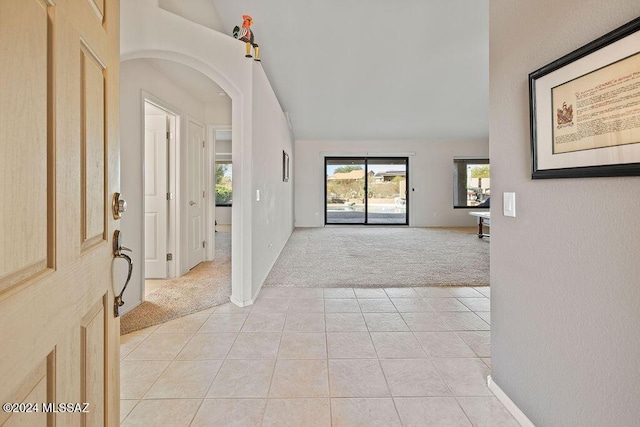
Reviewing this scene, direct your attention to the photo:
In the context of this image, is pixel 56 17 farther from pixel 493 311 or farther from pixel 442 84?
pixel 442 84

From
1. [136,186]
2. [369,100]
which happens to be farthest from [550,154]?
[369,100]

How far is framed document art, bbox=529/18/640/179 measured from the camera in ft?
3.03

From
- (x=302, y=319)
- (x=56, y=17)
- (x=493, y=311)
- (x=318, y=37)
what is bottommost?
Answer: (x=302, y=319)

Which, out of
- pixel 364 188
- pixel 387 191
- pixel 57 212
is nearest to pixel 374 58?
pixel 57 212

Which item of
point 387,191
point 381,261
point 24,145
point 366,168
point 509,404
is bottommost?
point 509,404

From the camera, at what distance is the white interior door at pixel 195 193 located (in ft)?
13.2

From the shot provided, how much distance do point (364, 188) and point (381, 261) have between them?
4.61 metres

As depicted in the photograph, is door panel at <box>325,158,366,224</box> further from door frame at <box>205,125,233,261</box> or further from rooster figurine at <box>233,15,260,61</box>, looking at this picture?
rooster figurine at <box>233,15,260,61</box>

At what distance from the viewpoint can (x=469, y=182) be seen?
349 inches

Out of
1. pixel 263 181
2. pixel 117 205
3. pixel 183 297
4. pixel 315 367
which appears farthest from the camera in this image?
pixel 263 181

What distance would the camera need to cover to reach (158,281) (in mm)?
3604

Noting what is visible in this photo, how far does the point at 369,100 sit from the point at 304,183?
132 inches

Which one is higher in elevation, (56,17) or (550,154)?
(56,17)

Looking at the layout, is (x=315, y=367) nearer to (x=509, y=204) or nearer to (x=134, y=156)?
(x=509, y=204)
